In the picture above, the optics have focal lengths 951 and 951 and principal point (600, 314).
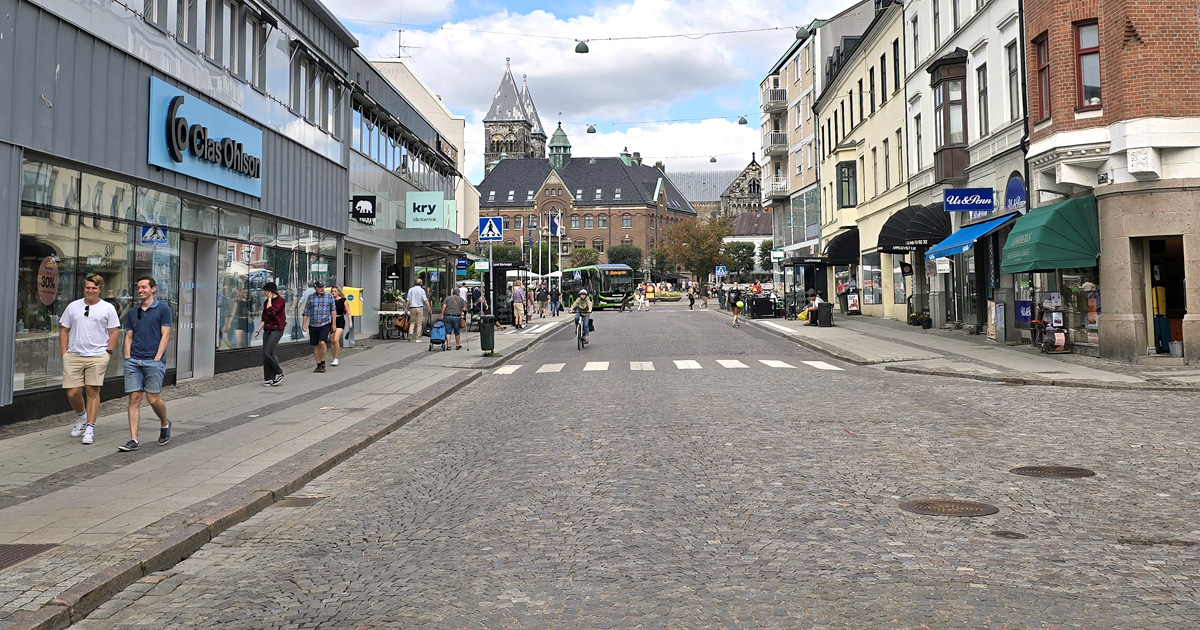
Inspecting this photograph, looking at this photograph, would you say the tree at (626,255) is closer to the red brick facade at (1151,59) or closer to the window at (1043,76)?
the window at (1043,76)

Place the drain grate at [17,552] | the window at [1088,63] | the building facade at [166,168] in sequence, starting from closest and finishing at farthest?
the drain grate at [17,552] < the building facade at [166,168] < the window at [1088,63]

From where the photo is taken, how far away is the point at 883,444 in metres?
9.54

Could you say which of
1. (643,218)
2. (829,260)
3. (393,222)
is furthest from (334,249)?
(643,218)

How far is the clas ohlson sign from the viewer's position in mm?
14586

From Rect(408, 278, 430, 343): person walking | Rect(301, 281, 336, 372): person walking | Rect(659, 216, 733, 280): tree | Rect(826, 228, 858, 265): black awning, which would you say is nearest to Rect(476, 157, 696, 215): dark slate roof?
Rect(659, 216, 733, 280): tree

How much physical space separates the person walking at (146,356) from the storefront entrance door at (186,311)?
21.9 ft

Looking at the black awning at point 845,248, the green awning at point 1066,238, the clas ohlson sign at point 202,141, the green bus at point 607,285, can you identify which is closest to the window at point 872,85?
the black awning at point 845,248

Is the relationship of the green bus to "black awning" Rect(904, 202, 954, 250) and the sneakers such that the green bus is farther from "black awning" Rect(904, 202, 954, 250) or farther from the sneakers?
the sneakers

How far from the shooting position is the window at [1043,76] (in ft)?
66.0

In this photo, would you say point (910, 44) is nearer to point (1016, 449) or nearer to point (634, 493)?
point (1016, 449)

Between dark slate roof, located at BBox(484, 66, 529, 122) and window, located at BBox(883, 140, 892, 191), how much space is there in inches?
4789

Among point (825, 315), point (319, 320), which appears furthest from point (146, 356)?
point (825, 315)

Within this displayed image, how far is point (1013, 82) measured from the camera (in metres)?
23.0

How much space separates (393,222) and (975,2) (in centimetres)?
1924
